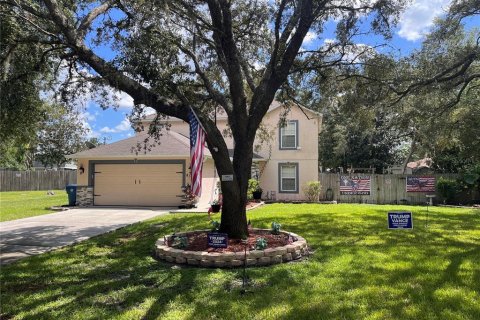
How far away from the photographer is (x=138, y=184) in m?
18.8

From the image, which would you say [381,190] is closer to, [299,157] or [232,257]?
[299,157]

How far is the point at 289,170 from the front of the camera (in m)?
22.2

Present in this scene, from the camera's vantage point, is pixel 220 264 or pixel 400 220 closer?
pixel 220 264

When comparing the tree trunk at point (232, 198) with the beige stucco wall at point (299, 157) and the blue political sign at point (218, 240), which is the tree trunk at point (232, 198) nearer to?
the blue political sign at point (218, 240)

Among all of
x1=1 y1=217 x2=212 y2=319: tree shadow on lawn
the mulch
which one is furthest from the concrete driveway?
the mulch

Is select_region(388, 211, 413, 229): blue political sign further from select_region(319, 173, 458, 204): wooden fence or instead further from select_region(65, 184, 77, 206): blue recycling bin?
select_region(65, 184, 77, 206): blue recycling bin

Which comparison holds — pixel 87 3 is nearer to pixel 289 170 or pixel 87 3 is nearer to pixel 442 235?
pixel 442 235

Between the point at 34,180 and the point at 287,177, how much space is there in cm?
2403

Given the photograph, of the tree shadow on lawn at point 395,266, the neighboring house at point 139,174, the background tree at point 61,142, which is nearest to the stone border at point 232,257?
the tree shadow on lawn at point 395,266

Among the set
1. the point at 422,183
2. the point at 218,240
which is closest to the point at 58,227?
the point at 218,240

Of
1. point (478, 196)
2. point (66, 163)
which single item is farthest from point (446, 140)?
point (66, 163)

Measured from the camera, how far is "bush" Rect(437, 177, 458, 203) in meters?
21.2

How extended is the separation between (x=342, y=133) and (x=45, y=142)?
105 feet

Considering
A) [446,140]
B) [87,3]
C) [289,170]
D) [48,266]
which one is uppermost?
[87,3]
